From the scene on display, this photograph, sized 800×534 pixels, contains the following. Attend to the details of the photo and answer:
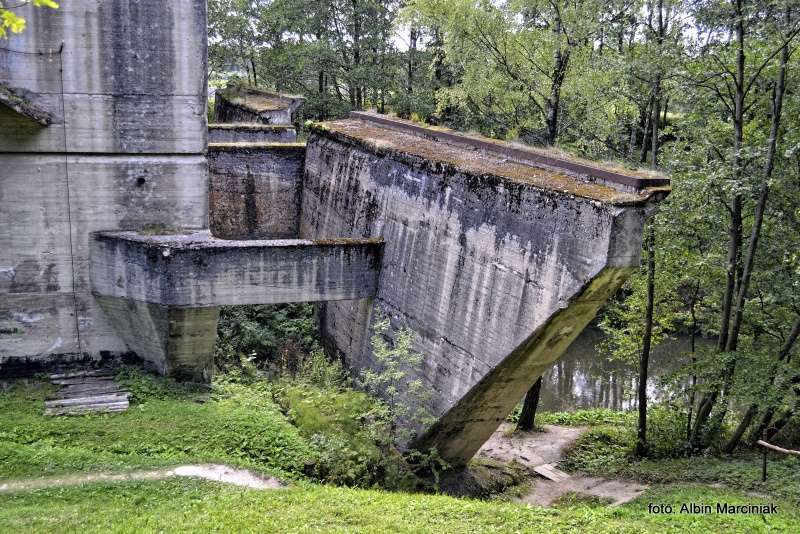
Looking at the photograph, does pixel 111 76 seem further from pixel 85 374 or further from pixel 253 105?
pixel 253 105

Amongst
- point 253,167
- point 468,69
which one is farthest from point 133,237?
point 468,69

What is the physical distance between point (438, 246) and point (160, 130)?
496cm

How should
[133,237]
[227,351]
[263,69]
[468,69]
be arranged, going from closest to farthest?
[133,237] < [227,351] < [468,69] < [263,69]

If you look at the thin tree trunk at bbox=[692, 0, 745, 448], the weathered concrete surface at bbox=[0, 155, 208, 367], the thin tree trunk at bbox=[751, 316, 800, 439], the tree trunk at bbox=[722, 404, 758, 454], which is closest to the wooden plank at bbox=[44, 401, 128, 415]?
the weathered concrete surface at bbox=[0, 155, 208, 367]

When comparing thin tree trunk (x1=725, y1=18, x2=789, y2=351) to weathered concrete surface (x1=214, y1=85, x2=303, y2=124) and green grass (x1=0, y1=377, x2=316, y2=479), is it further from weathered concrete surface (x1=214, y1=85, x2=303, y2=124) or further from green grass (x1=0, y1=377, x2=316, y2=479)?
weathered concrete surface (x1=214, y1=85, x2=303, y2=124)

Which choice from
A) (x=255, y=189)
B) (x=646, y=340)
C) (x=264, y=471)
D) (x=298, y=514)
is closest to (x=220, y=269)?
(x=264, y=471)

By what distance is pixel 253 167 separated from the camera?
17094mm

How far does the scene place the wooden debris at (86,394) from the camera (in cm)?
1074

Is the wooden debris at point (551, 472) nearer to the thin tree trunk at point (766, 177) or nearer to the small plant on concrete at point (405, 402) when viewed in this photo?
the small plant on concrete at point (405, 402)

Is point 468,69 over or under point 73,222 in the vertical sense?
over

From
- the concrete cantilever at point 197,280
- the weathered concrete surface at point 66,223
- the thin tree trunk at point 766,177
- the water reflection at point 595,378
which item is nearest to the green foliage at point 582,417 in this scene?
the water reflection at point 595,378

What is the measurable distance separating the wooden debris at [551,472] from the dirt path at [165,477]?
16.6 ft

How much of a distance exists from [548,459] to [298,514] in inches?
262

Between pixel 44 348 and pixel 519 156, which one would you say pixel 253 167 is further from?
pixel 519 156
